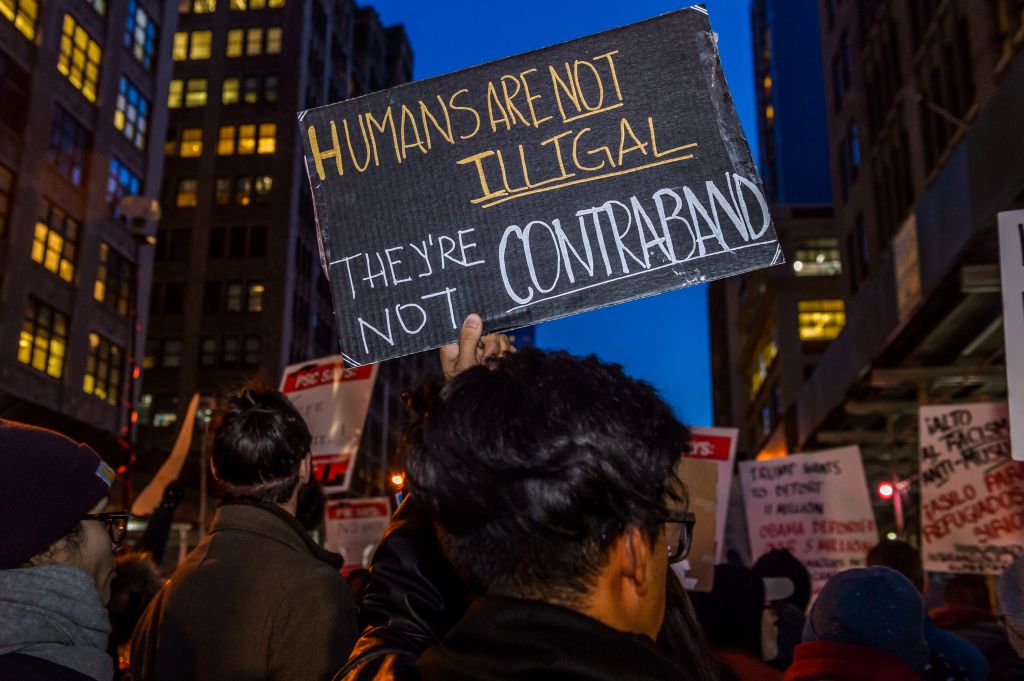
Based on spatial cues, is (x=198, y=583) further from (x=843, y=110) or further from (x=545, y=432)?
(x=843, y=110)

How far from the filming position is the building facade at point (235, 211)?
58.0 metres

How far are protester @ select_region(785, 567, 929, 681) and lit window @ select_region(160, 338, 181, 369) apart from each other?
57.9m

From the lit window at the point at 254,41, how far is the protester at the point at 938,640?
6241cm

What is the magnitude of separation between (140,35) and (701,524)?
3518 cm

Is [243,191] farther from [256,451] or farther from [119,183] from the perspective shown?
[256,451]

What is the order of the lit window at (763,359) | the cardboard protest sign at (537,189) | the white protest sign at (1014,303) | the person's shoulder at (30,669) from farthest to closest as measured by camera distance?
the lit window at (763,359) < the white protest sign at (1014,303) < the cardboard protest sign at (537,189) < the person's shoulder at (30,669)

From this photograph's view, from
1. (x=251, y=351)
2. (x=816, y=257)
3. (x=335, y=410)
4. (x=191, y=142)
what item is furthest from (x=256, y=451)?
(x=191, y=142)

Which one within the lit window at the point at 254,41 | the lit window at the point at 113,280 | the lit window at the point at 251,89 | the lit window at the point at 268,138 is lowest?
the lit window at the point at 113,280

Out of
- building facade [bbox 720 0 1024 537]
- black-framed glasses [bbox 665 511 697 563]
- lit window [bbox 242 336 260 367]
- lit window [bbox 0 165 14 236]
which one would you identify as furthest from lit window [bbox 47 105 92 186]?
black-framed glasses [bbox 665 511 697 563]

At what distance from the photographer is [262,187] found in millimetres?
60781

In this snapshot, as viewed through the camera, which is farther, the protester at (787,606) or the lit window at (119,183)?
the lit window at (119,183)

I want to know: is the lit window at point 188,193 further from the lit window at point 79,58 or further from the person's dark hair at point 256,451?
the person's dark hair at point 256,451

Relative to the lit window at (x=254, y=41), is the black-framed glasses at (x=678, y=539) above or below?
below

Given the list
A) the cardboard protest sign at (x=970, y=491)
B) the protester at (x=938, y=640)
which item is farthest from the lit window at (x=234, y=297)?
the protester at (x=938, y=640)
